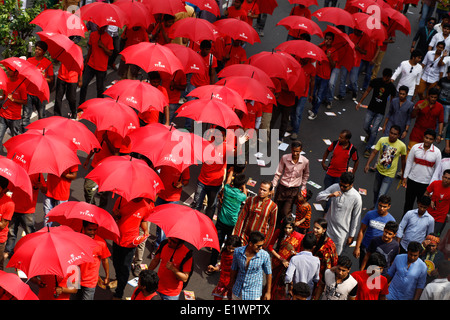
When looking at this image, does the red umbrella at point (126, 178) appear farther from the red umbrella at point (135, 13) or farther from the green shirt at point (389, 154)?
the red umbrella at point (135, 13)

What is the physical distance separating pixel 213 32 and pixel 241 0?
2.69 metres

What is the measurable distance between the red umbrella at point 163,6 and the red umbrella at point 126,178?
645cm

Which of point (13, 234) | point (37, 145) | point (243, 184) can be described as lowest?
point (13, 234)

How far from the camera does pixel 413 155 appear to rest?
42.4 feet

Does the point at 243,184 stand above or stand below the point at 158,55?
below

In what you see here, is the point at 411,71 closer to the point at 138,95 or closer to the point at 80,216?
the point at 138,95

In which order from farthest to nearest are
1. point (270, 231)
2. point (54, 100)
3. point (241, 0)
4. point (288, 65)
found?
1. point (241, 0)
2. point (54, 100)
3. point (288, 65)
4. point (270, 231)

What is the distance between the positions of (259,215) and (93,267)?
9.69ft

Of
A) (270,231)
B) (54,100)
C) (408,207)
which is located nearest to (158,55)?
(54,100)

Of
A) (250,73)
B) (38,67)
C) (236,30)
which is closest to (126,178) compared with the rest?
(38,67)

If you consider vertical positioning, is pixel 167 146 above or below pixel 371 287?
above

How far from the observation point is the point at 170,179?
10992 millimetres

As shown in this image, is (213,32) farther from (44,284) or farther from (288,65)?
(44,284)

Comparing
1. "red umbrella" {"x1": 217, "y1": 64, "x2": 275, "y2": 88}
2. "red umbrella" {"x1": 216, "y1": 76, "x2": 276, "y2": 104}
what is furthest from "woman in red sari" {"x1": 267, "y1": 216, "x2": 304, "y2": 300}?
"red umbrella" {"x1": 217, "y1": 64, "x2": 275, "y2": 88}
